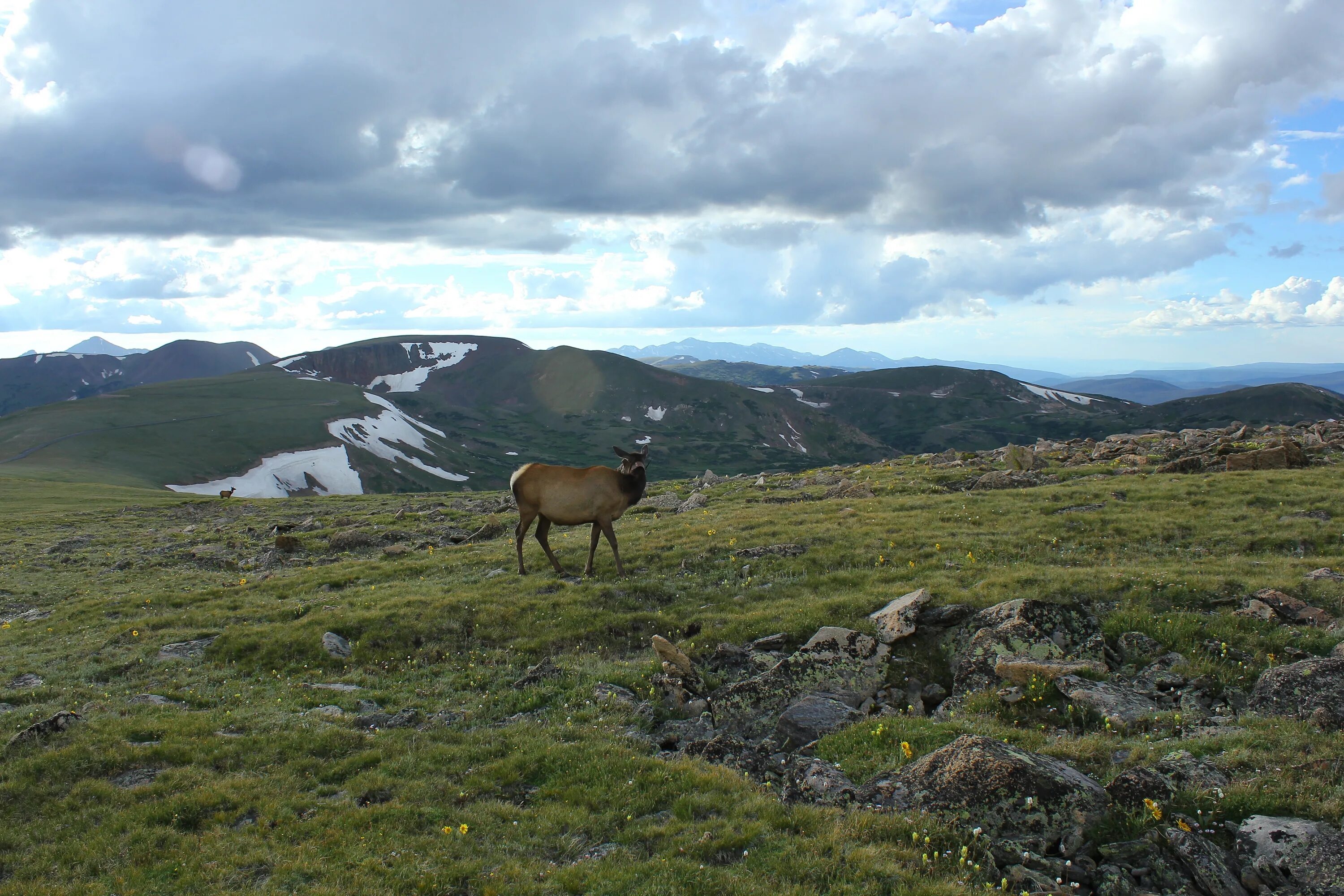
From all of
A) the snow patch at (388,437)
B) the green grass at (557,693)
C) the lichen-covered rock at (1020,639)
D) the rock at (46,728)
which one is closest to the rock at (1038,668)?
the lichen-covered rock at (1020,639)

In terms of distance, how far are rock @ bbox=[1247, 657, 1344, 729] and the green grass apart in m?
0.76

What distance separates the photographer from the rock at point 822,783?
33.2 ft

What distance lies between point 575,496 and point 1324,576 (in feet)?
59.3

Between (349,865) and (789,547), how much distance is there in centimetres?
1543

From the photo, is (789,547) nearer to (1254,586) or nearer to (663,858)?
(1254,586)

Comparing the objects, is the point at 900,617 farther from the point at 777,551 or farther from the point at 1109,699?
the point at 777,551

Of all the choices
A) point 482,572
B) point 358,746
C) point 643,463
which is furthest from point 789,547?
point 358,746

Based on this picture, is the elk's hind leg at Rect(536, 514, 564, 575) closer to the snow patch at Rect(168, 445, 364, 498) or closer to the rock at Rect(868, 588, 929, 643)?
the rock at Rect(868, 588, 929, 643)

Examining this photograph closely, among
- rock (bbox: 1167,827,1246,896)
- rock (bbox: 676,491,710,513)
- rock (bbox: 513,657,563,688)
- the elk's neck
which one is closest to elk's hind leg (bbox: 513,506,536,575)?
the elk's neck

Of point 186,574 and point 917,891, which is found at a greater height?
point 917,891

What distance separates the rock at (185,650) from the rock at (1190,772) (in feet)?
65.4

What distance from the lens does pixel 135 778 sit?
11.3 metres

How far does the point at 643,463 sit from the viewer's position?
22062 mm

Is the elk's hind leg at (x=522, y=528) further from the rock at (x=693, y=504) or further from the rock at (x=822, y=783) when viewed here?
the rock at (x=822, y=783)
